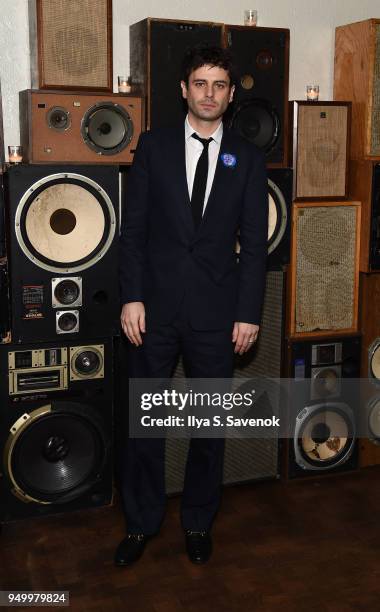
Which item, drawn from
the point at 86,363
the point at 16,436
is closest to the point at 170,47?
the point at 86,363

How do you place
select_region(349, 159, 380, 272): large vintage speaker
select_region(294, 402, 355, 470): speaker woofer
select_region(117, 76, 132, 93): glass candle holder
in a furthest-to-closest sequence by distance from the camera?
select_region(294, 402, 355, 470): speaker woofer
select_region(349, 159, 380, 272): large vintage speaker
select_region(117, 76, 132, 93): glass candle holder

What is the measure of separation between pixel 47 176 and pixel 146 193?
361mm

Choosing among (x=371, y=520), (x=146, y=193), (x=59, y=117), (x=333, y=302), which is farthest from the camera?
(x=333, y=302)

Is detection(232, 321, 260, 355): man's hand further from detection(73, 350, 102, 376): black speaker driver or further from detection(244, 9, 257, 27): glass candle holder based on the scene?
detection(244, 9, 257, 27): glass candle holder

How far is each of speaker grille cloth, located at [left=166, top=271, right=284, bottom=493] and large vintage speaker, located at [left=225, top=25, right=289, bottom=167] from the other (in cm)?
51

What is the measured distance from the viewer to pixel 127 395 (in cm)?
270

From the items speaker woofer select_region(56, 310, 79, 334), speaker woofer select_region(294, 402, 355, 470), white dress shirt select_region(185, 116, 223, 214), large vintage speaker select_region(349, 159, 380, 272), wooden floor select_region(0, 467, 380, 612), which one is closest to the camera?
wooden floor select_region(0, 467, 380, 612)

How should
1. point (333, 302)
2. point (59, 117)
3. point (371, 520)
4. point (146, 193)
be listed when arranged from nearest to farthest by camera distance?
point (146, 193) < point (59, 117) < point (371, 520) < point (333, 302)

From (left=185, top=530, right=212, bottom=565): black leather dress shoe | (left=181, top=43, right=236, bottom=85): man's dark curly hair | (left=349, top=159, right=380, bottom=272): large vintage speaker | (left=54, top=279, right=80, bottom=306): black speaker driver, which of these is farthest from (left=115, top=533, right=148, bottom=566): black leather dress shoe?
(left=181, top=43, right=236, bottom=85): man's dark curly hair

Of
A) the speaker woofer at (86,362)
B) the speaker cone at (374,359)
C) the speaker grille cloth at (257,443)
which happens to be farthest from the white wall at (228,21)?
the speaker cone at (374,359)

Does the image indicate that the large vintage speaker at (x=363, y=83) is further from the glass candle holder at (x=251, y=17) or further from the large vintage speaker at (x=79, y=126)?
the large vintage speaker at (x=79, y=126)

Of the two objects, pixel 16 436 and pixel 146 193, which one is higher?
pixel 146 193

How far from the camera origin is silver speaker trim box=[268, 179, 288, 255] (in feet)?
9.19

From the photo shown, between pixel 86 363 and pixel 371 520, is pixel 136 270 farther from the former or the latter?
pixel 371 520
